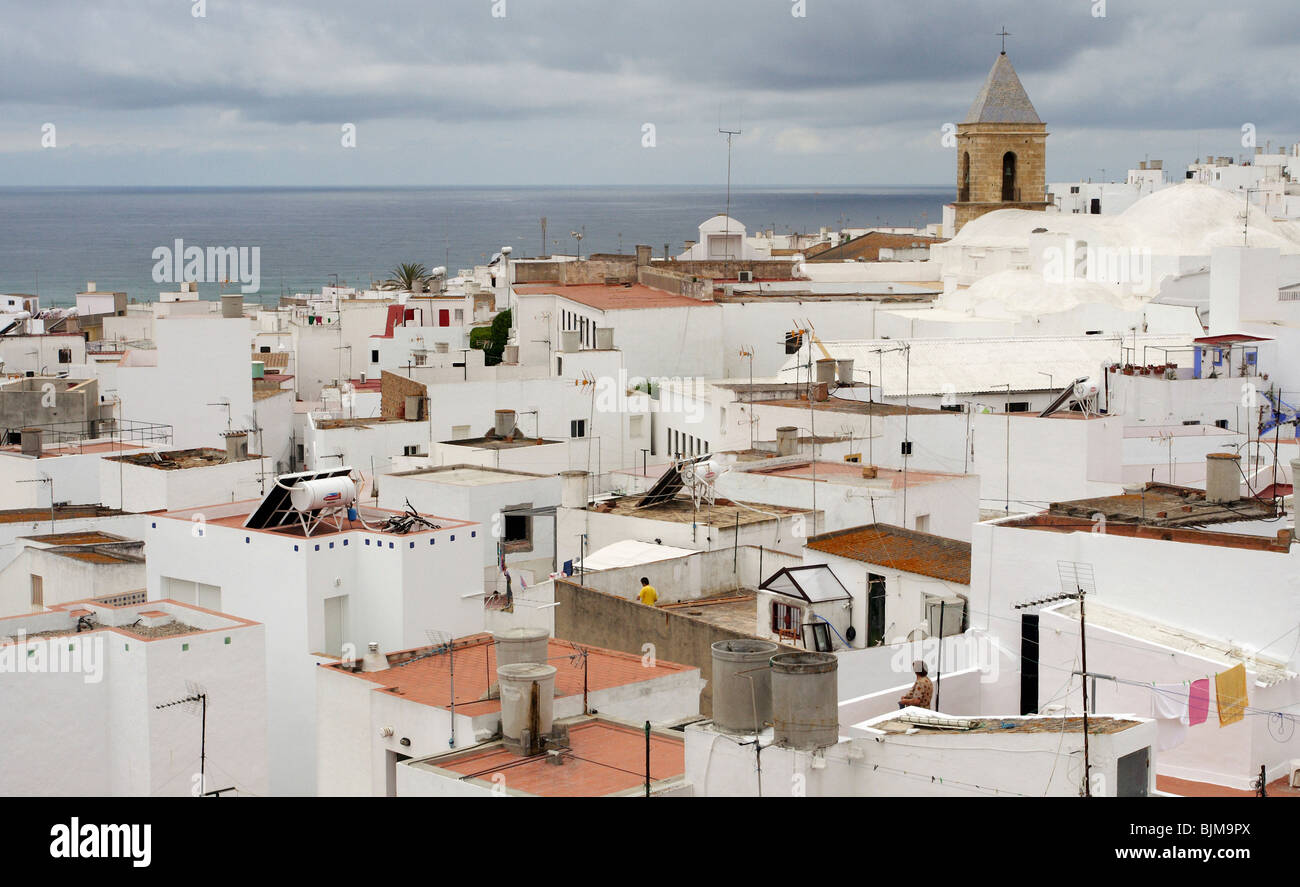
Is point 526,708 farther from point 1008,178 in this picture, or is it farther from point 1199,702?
point 1008,178

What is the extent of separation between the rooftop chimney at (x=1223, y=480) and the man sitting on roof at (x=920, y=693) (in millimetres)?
5505

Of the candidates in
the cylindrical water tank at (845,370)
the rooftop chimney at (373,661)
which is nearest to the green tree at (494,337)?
the cylindrical water tank at (845,370)

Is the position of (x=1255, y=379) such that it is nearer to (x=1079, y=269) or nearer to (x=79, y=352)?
(x=1079, y=269)

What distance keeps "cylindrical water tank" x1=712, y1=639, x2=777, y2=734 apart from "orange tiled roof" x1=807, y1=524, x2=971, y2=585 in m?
6.02

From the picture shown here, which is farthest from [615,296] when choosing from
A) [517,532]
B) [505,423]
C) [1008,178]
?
[1008,178]

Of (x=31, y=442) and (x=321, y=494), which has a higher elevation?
(x=321, y=494)

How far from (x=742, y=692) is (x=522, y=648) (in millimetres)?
2568

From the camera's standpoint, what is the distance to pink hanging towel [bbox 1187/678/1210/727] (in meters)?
12.6

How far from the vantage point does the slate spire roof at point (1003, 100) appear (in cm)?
6150

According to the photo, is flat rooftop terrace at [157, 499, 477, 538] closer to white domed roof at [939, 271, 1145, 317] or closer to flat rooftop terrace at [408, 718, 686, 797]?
flat rooftop terrace at [408, 718, 686, 797]

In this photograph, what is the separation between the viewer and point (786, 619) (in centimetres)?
1602

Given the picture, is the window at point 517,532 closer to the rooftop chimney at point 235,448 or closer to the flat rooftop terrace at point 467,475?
the flat rooftop terrace at point 467,475

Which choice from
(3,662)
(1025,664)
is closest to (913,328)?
(1025,664)

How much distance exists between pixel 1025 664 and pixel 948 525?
7339 mm
